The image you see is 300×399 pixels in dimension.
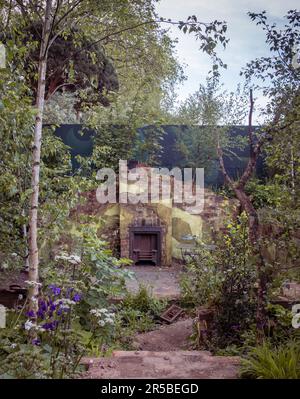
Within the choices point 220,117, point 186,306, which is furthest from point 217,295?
point 220,117

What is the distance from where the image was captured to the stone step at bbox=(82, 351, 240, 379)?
7.70 ft

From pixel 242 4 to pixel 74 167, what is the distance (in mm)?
6084

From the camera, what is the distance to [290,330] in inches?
115

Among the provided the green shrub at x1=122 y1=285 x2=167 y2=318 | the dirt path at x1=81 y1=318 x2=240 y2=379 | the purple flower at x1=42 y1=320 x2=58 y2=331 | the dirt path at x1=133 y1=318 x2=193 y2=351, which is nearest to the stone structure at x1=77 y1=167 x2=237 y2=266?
the green shrub at x1=122 y1=285 x2=167 y2=318

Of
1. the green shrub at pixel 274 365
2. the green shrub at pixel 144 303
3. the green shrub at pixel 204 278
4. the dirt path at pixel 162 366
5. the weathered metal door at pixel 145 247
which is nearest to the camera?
the green shrub at pixel 274 365

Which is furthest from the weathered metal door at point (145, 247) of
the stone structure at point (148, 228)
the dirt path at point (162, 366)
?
the dirt path at point (162, 366)

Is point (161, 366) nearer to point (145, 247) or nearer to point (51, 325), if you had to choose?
point (51, 325)

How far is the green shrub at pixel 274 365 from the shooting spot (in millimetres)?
2174

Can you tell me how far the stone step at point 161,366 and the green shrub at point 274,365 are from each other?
0.33 ft

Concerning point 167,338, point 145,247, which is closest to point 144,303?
point 167,338

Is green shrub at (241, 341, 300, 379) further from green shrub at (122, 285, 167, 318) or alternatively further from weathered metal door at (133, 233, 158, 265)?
weathered metal door at (133, 233, 158, 265)

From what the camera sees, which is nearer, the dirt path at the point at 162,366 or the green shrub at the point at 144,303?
the dirt path at the point at 162,366

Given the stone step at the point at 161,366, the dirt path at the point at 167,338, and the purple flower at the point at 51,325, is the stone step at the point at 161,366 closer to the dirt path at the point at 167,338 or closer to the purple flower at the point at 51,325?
the purple flower at the point at 51,325

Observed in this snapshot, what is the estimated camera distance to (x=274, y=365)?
2.20 meters
